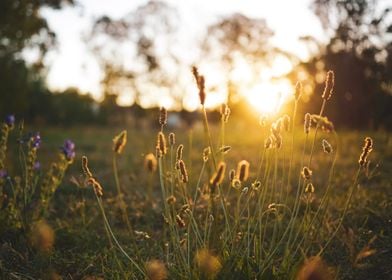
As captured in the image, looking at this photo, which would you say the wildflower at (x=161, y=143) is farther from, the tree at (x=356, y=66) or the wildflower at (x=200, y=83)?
the tree at (x=356, y=66)

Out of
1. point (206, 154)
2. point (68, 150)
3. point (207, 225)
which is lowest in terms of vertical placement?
point (207, 225)

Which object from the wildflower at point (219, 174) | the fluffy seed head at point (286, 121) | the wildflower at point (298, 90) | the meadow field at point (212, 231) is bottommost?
the meadow field at point (212, 231)

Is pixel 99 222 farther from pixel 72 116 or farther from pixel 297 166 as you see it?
pixel 72 116

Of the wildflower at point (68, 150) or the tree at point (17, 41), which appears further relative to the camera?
the tree at point (17, 41)

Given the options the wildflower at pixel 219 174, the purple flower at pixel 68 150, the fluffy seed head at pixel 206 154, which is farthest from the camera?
the purple flower at pixel 68 150

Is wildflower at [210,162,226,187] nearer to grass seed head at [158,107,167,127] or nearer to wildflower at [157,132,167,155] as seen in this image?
wildflower at [157,132,167,155]

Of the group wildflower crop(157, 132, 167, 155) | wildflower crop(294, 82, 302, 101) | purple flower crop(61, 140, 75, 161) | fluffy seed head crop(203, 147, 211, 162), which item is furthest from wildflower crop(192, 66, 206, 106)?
purple flower crop(61, 140, 75, 161)

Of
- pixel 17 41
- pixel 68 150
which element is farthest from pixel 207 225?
pixel 17 41

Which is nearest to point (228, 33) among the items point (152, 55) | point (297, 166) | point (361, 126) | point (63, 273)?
point (152, 55)

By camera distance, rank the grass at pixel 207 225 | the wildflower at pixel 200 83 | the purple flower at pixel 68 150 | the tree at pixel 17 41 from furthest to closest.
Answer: the tree at pixel 17 41
the purple flower at pixel 68 150
the grass at pixel 207 225
the wildflower at pixel 200 83

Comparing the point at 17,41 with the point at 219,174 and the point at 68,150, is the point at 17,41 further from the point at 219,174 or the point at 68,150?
the point at 219,174

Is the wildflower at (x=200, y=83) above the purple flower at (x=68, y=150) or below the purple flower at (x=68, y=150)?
above

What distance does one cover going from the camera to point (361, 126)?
16.3 metres

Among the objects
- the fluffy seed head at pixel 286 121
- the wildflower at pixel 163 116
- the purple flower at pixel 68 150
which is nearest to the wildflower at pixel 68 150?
the purple flower at pixel 68 150
